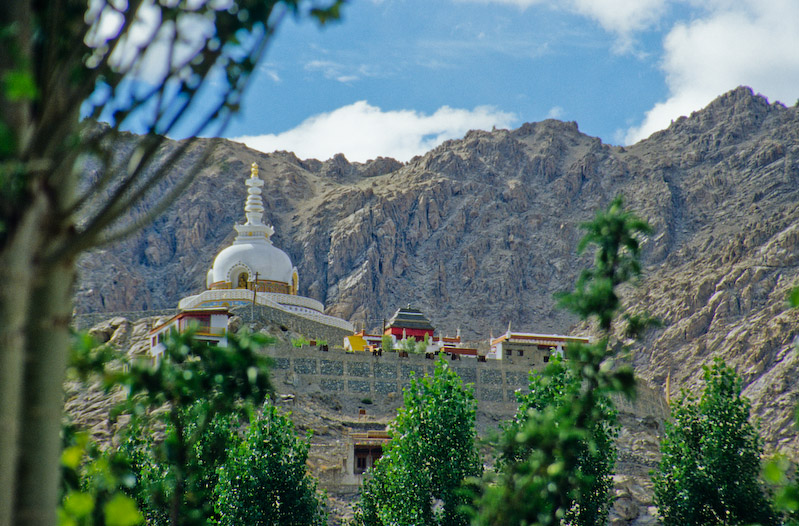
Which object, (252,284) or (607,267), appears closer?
(607,267)

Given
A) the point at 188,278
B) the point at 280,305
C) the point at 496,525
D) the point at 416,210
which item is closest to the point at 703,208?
the point at 416,210

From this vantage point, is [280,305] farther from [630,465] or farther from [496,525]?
[496,525]

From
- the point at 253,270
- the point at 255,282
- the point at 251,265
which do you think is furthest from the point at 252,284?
the point at 251,265

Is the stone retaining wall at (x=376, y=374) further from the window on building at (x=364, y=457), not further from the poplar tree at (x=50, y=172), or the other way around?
the poplar tree at (x=50, y=172)

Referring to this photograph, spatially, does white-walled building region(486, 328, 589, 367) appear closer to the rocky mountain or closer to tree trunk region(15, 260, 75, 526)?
tree trunk region(15, 260, 75, 526)

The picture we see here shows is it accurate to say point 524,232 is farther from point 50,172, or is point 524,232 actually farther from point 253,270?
point 50,172

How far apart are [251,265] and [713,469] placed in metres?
38.3

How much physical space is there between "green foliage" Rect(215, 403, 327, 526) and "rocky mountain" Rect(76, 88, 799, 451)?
78.8 metres

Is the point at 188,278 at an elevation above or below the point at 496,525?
above

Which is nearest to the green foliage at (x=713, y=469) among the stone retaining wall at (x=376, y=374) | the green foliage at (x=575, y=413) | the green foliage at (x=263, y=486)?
the green foliage at (x=263, y=486)

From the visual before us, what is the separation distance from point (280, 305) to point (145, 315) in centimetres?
1013

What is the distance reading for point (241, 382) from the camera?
6.95 metres

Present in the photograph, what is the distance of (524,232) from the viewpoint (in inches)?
5172

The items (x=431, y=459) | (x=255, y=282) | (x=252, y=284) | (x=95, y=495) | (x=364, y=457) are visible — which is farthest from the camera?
(x=252, y=284)
